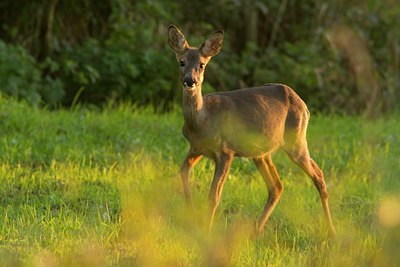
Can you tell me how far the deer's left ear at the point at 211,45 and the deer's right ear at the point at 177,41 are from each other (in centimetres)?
14

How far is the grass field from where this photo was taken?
539 cm

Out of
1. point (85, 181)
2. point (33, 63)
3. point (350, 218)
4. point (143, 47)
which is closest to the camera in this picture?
point (350, 218)

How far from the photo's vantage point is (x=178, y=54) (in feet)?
21.2

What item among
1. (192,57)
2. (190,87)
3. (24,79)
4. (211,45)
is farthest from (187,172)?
(24,79)

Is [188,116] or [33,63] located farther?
[33,63]

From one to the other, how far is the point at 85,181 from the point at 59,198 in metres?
0.65

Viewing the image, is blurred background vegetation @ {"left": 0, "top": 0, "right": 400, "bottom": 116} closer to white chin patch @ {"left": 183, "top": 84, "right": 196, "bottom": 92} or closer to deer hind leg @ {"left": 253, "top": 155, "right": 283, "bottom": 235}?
deer hind leg @ {"left": 253, "top": 155, "right": 283, "bottom": 235}

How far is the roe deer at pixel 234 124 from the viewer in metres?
6.29

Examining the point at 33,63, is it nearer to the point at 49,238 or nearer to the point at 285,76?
the point at 285,76

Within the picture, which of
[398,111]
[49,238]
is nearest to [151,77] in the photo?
[398,111]

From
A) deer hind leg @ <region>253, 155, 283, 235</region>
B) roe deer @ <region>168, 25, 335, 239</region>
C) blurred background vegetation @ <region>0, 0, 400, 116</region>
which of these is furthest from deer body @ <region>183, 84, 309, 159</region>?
blurred background vegetation @ <region>0, 0, 400, 116</region>

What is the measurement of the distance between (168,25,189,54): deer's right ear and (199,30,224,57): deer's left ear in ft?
0.46

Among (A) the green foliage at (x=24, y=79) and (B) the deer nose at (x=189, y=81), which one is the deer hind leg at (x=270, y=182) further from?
(A) the green foliage at (x=24, y=79)

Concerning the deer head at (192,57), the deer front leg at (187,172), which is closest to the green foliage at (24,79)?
the deer head at (192,57)
